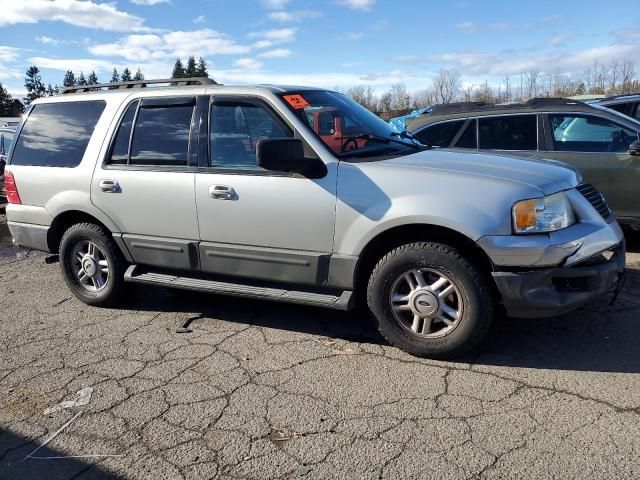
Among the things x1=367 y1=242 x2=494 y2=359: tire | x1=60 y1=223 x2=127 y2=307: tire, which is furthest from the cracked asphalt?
x1=60 y1=223 x2=127 y2=307: tire

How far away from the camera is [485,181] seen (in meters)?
3.68

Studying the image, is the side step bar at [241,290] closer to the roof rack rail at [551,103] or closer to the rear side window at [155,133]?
the rear side window at [155,133]

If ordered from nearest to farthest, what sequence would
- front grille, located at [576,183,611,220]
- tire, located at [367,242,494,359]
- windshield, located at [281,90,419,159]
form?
1. tire, located at [367,242,494,359]
2. front grille, located at [576,183,611,220]
3. windshield, located at [281,90,419,159]

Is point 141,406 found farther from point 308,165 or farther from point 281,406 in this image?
point 308,165

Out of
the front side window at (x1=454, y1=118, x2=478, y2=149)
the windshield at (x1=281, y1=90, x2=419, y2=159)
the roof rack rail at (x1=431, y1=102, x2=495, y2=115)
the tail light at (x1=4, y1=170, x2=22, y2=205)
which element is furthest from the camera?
the roof rack rail at (x1=431, y1=102, x2=495, y2=115)

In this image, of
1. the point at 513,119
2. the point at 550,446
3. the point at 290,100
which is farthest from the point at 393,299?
the point at 513,119

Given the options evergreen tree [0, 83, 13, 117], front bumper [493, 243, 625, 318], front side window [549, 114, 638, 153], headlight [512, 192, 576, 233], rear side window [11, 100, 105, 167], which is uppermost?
evergreen tree [0, 83, 13, 117]

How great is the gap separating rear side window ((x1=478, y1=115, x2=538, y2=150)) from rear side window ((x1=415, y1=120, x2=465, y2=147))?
0.99 feet

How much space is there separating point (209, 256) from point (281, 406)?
5.17 ft

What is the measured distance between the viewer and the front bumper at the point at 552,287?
3.58m

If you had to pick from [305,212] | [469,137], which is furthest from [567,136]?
[305,212]

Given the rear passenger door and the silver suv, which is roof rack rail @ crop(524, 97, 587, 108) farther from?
the rear passenger door

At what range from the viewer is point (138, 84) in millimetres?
5219

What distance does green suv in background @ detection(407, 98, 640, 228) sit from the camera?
6328 millimetres
